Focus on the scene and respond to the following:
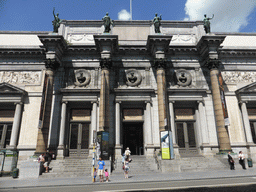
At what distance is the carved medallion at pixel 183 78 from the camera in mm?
21844

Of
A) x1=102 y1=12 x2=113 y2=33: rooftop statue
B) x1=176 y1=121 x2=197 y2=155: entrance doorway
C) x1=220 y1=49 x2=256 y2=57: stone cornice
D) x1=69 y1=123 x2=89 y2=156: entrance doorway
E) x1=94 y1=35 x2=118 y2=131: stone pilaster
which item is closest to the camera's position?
x1=94 y1=35 x2=118 y2=131: stone pilaster

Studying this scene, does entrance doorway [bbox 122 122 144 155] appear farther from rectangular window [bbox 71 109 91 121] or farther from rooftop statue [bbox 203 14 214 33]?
rooftop statue [bbox 203 14 214 33]

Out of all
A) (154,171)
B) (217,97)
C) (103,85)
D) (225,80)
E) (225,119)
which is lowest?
(154,171)

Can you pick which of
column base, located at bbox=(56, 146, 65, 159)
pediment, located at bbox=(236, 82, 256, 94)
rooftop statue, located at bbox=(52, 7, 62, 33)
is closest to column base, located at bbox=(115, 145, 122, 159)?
column base, located at bbox=(56, 146, 65, 159)

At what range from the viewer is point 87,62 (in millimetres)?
22172

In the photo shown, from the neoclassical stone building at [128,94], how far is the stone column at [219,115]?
3.6 inches

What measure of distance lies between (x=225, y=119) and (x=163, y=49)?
32.6 feet

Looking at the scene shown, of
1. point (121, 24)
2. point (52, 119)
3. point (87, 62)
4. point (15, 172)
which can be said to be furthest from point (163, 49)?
point (15, 172)

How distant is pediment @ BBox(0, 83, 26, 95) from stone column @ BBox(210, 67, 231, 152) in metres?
21.3

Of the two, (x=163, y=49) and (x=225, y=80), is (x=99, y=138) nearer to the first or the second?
(x=163, y=49)

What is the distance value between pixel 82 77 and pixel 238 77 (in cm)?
1927

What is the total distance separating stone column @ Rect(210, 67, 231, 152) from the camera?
1816 cm

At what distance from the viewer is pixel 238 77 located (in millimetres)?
22625

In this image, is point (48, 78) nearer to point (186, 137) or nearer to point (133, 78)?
point (133, 78)
